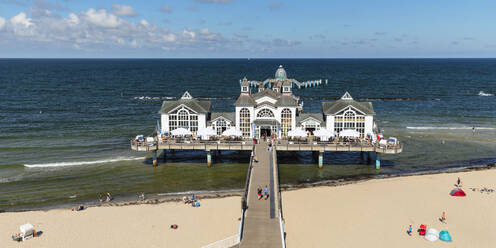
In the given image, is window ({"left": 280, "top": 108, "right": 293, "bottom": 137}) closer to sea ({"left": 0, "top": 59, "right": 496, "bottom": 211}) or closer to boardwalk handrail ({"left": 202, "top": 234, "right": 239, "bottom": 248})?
sea ({"left": 0, "top": 59, "right": 496, "bottom": 211})

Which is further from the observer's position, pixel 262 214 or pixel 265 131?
pixel 265 131

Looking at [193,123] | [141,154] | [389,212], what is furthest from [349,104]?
[141,154]

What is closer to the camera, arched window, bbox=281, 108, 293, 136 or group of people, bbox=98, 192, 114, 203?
group of people, bbox=98, 192, 114, 203

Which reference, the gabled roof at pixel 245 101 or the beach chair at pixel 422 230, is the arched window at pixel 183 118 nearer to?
the gabled roof at pixel 245 101

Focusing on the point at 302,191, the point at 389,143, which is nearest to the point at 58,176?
the point at 302,191

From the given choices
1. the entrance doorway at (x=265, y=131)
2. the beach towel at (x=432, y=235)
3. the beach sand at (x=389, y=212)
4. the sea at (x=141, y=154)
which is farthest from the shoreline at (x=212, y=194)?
the beach towel at (x=432, y=235)

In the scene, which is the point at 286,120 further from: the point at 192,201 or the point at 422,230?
the point at 422,230

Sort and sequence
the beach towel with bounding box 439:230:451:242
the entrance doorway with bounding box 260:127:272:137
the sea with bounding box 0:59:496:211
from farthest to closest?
the entrance doorway with bounding box 260:127:272:137 < the sea with bounding box 0:59:496:211 < the beach towel with bounding box 439:230:451:242

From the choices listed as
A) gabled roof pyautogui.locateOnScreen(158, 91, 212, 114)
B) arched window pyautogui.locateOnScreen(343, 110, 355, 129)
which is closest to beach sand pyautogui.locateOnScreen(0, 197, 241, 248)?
gabled roof pyautogui.locateOnScreen(158, 91, 212, 114)
